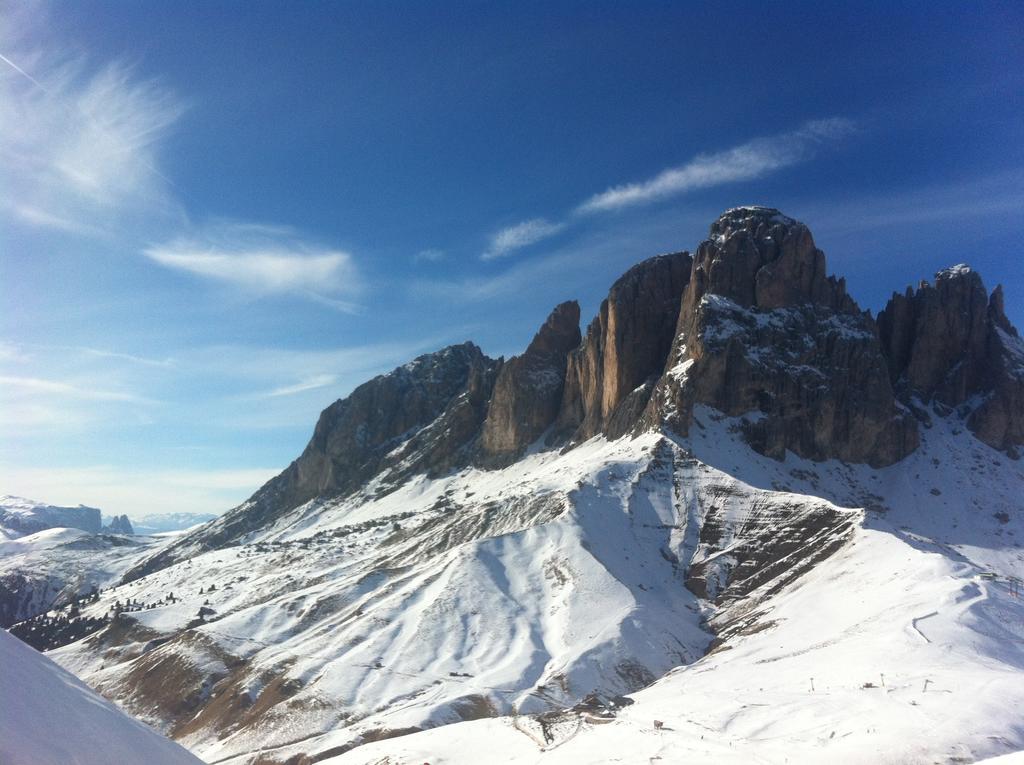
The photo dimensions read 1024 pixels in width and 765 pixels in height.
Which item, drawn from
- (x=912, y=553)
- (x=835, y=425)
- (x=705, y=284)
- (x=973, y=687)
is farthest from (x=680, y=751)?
(x=705, y=284)

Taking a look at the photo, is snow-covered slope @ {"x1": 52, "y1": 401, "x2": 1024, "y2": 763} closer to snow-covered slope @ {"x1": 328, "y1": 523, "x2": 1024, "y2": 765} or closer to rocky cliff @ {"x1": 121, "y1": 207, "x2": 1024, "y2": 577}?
snow-covered slope @ {"x1": 328, "y1": 523, "x2": 1024, "y2": 765}

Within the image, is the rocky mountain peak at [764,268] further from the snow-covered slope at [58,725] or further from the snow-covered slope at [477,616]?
the snow-covered slope at [58,725]

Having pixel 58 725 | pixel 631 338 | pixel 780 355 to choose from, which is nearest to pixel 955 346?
pixel 780 355

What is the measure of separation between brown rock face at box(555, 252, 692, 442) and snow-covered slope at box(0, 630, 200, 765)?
164 meters

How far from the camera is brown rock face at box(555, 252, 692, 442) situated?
7165 inches

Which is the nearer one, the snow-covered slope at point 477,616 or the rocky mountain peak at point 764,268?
the snow-covered slope at point 477,616

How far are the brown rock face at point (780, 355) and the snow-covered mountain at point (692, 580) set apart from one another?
66cm

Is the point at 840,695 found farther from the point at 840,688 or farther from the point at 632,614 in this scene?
the point at 632,614

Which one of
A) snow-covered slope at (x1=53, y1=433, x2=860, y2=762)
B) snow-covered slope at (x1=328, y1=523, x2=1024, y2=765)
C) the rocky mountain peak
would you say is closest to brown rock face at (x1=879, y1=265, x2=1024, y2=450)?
the rocky mountain peak

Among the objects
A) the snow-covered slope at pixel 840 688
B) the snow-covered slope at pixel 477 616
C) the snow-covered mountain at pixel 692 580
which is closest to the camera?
the snow-covered slope at pixel 840 688

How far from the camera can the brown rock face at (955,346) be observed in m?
172

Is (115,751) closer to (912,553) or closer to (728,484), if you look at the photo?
(912,553)

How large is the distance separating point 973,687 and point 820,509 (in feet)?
227

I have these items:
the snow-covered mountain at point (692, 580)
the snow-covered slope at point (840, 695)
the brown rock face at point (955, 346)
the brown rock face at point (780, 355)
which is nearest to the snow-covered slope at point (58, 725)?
the snow-covered slope at point (840, 695)
